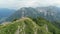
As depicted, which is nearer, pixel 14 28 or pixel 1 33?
pixel 1 33

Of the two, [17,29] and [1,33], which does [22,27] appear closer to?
[17,29]

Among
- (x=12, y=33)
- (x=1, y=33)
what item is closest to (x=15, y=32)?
(x=12, y=33)

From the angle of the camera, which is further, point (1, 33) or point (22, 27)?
point (22, 27)

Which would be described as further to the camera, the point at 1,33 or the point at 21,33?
the point at 21,33

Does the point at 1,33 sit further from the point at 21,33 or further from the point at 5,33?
the point at 21,33

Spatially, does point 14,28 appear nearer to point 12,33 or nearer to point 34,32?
point 12,33

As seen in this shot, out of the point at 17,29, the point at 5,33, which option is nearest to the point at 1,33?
the point at 5,33

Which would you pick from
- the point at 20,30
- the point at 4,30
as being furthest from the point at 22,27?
the point at 4,30
